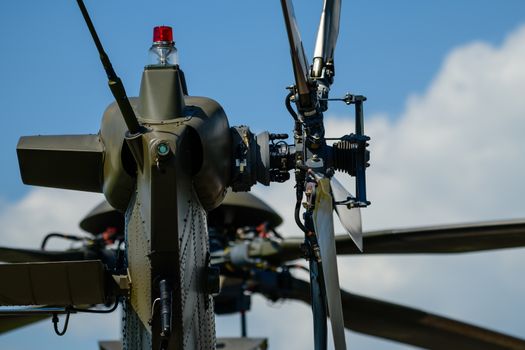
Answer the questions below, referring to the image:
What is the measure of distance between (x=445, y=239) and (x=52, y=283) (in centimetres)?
671

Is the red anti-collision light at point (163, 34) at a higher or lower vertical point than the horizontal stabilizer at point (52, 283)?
higher

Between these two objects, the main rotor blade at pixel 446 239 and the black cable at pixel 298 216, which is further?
the main rotor blade at pixel 446 239

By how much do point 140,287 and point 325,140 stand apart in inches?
84.3

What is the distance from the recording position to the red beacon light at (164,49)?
11078 millimetres

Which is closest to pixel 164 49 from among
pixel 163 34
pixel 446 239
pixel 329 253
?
pixel 163 34

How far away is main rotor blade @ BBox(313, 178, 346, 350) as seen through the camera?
9.54 metres

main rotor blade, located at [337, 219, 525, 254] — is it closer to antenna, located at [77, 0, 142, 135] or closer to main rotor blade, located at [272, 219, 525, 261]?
main rotor blade, located at [272, 219, 525, 261]

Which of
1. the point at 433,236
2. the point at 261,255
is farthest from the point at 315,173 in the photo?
the point at 261,255

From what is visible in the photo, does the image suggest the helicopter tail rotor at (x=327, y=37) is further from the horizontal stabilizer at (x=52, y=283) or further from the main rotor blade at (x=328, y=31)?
the horizontal stabilizer at (x=52, y=283)

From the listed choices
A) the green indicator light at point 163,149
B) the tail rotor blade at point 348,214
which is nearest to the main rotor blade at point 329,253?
the tail rotor blade at point 348,214

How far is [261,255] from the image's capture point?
1898cm

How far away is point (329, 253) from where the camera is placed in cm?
1008

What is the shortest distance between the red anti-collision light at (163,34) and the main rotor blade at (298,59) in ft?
3.56

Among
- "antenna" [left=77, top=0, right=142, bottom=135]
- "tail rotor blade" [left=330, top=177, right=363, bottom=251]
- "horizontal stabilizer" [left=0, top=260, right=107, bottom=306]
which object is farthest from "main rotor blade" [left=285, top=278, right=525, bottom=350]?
"antenna" [left=77, top=0, right=142, bottom=135]
